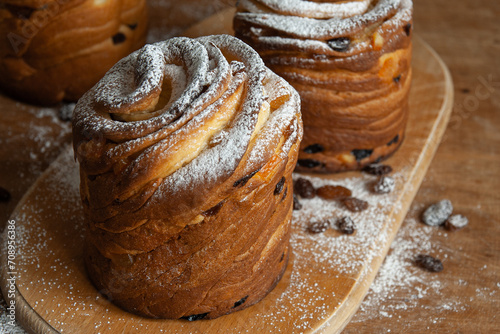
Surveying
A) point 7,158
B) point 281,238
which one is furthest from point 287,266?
point 7,158

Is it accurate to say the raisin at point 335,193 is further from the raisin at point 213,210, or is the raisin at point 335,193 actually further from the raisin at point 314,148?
the raisin at point 213,210

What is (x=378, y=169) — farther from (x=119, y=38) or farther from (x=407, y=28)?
(x=119, y=38)

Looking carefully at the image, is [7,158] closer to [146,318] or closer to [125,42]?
[125,42]

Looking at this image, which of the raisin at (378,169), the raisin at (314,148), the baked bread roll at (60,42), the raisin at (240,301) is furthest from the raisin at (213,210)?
the baked bread roll at (60,42)

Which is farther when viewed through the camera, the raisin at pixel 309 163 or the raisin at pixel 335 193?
the raisin at pixel 309 163

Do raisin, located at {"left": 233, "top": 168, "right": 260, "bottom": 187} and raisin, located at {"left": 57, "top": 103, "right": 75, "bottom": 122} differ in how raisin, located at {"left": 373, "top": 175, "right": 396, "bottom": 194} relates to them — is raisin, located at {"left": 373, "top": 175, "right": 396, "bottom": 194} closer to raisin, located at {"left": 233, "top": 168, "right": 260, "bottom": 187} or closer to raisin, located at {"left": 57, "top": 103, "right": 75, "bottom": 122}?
raisin, located at {"left": 233, "top": 168, "right": 260, "bottom": 187}

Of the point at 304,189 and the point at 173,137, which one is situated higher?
the point at 173,137

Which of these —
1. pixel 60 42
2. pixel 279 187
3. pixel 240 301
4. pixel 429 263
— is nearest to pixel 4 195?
pixel 60 42
